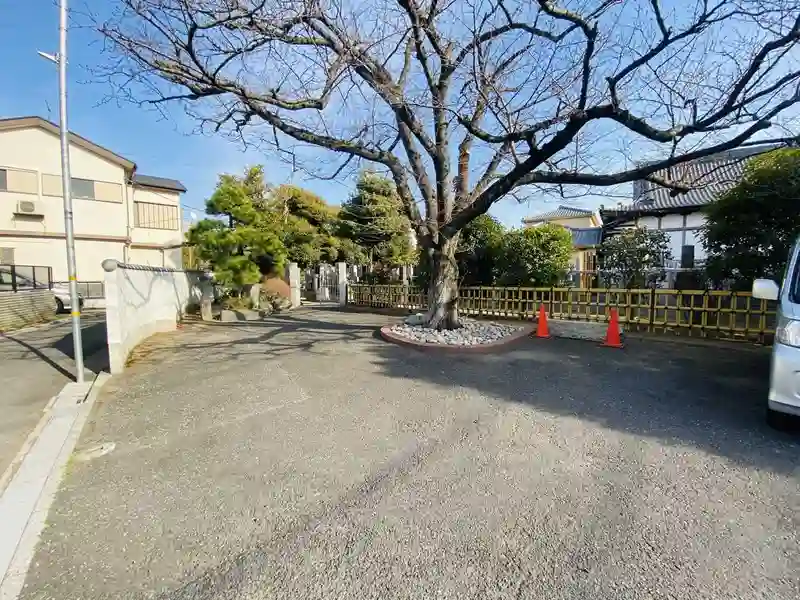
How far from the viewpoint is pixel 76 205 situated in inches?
643

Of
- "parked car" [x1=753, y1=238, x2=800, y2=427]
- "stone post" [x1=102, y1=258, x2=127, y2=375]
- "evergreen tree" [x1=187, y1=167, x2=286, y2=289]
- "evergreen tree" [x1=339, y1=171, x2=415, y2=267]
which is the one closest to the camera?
"parked car" [x1=753, y1=238, x2=800, y2=427]

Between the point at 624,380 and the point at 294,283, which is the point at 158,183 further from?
the point at 624,380

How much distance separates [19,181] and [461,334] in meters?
17.9

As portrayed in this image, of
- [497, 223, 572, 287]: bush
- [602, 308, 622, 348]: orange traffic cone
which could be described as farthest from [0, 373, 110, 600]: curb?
[497, 223, 572, 287]: bush

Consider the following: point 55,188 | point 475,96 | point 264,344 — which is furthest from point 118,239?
point 475,96

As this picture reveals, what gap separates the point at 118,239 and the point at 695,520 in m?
20.5

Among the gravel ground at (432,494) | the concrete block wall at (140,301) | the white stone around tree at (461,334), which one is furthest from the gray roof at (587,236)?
the concrete block wall at (140,301)

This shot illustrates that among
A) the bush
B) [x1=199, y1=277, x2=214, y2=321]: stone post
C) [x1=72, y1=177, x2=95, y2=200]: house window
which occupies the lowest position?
[x1=199, y1=277, x2=214, y2=321]: stone post

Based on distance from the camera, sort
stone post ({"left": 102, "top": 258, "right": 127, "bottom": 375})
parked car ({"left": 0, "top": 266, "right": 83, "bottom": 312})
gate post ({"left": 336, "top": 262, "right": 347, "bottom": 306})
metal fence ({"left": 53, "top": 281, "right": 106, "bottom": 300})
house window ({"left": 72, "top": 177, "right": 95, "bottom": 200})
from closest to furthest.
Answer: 1. stone post ({"left": 102, "top": 258, "right": 127, "bottom": 375})
2. parked car ({"left": 0, "top": 266, "right": 83, "bottom": 312})
3. gate post ({"left": 336, "top": 262, "right": 347, "bottom": 306})
4. metal fence ({"left": 53, "top": 281, "right": 106, "bottom": 300})
5. house window ({"left": 72, "top": 177, "right": 95, "bottom": 200})

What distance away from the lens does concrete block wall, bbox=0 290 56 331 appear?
10.5 meters

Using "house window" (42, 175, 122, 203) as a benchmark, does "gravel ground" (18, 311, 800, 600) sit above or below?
below

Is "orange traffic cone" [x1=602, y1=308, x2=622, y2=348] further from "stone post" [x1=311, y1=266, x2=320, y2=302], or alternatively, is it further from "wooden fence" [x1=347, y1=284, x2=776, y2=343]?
"stone post" [x1=311, y1=266, x2=320, y2=302]

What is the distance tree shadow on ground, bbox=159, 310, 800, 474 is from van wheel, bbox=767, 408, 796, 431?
60 mm

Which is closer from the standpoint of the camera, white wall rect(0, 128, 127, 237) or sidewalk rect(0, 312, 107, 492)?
sidewalk rect(0, 312, 107, 492)
